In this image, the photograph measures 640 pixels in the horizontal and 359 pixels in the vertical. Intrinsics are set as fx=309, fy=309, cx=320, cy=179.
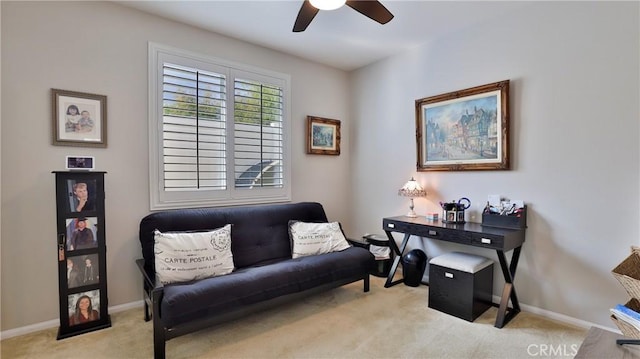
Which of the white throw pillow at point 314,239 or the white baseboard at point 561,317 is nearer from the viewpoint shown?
the white baseboard at point 561,317

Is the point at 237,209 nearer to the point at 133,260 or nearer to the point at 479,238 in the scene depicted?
the point at 133,260

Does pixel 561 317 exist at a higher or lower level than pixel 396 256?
lower

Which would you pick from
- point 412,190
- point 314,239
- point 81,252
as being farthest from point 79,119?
point 412,190

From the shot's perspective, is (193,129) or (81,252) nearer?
(81,252)

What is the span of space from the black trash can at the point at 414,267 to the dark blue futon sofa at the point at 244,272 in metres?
0.51

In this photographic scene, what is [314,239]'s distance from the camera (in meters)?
3.12

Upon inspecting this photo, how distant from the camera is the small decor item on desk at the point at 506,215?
8.79 feet

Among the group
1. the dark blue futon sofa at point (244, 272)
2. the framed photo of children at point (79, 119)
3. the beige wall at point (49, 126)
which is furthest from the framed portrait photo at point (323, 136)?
the framed photo of children at point (79, 119)

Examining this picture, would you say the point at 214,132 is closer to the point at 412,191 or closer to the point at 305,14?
the point at 305,14

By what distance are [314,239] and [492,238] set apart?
1.58 meters

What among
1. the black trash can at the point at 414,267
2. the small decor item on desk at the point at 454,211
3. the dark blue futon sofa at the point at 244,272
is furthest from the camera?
the black trash can at the point at 414,267

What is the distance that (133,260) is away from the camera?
2.77 m

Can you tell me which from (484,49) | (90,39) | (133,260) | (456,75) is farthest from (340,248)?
(90,39)

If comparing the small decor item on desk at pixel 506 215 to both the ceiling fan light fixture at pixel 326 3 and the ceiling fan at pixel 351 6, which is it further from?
the ceiling fan light fixture at pixel 326 3
